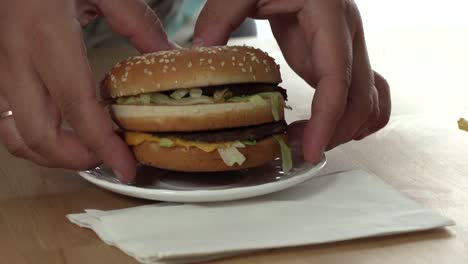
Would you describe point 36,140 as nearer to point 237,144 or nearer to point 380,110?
point 237,144

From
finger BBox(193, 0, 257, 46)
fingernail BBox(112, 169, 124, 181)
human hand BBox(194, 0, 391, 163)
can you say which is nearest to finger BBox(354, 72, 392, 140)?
human hand BBox(194, 0, 391, 163)

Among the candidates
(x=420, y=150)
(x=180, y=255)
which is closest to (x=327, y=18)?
(x=420, y=150)

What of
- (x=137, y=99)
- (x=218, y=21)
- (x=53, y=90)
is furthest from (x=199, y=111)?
(x=218, y=21)

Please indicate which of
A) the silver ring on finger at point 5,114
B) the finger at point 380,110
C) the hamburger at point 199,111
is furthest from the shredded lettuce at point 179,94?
the finger at point 380,110

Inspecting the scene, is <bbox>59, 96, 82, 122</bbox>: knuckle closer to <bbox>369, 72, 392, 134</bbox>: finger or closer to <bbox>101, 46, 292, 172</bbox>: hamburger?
<bbox>101, 46, 292, 172</bbox>: hamburger

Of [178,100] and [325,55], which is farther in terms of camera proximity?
[325,55]

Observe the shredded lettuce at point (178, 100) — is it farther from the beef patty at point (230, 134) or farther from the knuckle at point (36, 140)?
the knuckle at point (36, 140)
